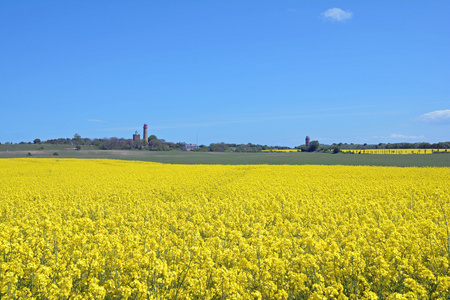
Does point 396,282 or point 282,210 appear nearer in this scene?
point 396,282

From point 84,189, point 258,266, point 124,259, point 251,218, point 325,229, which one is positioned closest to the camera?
point 258,266

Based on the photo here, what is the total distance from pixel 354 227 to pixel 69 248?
22.4 ft

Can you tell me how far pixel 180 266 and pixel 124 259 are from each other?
1.36 metres

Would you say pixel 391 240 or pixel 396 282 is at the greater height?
pixel 391 240

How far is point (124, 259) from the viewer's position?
6.25m

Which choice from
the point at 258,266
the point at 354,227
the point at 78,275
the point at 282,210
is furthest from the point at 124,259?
the point at 282,210

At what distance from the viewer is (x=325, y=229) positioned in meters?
8.89

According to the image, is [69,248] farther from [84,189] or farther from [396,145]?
[396,145]

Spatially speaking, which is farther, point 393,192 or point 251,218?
point 393,192

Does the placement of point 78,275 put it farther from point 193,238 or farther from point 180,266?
point 193,238

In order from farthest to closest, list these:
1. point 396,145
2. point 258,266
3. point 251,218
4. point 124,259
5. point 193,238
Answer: point 396,145
point 251,218
point 193,238
point 124,259
point 258,266

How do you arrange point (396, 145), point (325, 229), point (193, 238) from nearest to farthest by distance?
point (193, 238), point (325, 229), point (396, 145)

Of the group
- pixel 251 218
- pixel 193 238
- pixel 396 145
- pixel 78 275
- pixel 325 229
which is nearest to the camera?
pixel 78 275

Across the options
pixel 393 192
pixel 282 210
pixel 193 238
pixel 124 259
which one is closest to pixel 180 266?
pixel 124 259
